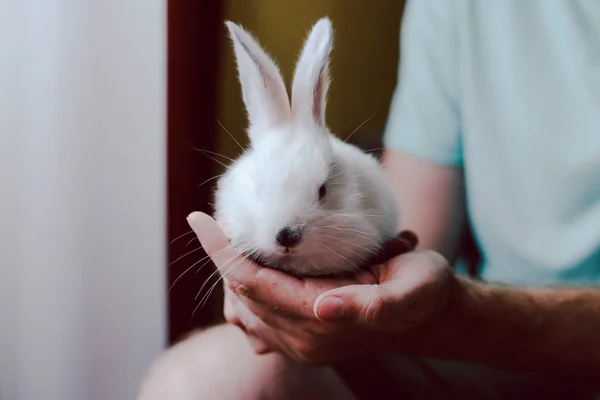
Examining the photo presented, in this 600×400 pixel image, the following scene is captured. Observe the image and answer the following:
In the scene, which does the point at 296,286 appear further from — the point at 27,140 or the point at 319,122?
the point at 27,140

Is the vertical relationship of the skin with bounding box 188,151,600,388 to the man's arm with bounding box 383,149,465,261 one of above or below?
below

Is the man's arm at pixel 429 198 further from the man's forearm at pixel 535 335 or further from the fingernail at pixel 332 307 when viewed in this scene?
the fingernail at pixel 332 307

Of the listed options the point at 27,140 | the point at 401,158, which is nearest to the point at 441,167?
the point at 401,158

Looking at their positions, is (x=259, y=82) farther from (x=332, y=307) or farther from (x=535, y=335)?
(x=535, y=335)

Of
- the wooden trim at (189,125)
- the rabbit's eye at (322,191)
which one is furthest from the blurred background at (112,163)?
the rabbit's eye at (322,191)

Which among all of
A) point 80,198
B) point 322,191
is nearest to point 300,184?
point 322,191

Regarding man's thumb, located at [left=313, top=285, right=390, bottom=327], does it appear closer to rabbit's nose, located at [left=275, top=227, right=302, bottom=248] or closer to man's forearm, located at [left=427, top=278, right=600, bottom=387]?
rabbit's nose, located at [left=275, top=227, right=302, bottom=248]

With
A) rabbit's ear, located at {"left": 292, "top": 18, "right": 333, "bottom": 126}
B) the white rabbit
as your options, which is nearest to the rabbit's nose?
the white rabbit
